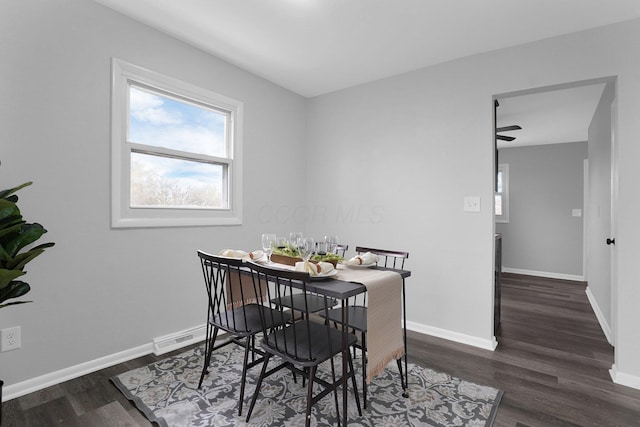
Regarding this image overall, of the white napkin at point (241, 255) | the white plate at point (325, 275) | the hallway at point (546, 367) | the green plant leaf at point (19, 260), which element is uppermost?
the green plant leaf at point (19, 260)

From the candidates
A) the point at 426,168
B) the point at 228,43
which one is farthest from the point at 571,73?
the point at 228,43

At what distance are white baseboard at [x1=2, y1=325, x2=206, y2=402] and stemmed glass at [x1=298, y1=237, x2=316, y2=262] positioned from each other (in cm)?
147

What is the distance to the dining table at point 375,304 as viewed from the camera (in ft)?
5.36

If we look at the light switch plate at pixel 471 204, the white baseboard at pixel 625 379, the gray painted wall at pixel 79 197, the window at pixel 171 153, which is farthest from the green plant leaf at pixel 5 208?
the white baseboard at pixel 625 379

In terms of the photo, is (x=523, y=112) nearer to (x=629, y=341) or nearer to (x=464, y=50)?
(x=464, y=50)

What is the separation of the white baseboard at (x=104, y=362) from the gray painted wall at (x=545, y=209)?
601 cm

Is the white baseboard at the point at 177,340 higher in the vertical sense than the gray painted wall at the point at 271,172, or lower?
lower

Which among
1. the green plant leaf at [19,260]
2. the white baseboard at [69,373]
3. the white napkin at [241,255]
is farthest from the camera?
the white napkin at [241,255]

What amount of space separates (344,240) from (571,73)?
2.53m

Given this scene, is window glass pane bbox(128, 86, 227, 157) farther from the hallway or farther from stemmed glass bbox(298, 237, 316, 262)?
the hallway

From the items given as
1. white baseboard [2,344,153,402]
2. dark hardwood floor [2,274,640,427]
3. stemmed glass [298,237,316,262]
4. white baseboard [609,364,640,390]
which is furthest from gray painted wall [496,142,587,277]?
white baseboard [2,344,153,402]

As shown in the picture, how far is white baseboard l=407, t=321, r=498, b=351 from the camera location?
2.80 metres

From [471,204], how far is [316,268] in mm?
1820

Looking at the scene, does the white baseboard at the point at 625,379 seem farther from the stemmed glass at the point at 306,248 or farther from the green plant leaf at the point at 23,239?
the green plant leaf at the point at 23,239
